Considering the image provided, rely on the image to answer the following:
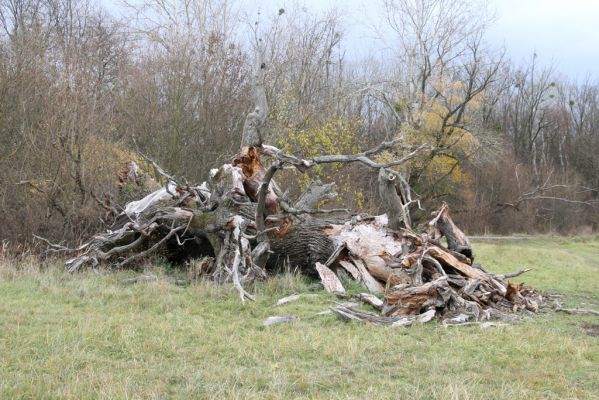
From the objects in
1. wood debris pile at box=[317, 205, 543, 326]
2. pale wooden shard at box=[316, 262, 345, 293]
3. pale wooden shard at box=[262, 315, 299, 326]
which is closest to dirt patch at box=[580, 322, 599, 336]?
wood debris pile at box=[317, 205, 543, 326]

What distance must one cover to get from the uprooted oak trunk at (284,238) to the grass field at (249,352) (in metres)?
1.16

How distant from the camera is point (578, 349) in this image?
589cm

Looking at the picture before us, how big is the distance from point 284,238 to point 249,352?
5.15m

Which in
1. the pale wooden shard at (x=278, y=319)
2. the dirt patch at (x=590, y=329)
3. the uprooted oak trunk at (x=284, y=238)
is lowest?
the dirt patch at (x=590, y=329)

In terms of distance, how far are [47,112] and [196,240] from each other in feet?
15.6

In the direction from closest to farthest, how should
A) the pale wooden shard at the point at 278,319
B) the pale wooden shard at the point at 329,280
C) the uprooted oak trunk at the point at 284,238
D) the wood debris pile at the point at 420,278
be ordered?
the pale wooden shard at the point at 278,319 → the wood debris pile at the point at 420,278 → the uprooted oak trunk at the point at 284,238 → the pale wooden shard at the point at 329,280

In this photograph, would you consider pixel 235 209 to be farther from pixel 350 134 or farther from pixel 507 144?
pixel 507 144

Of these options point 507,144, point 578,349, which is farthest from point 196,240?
point 507,144

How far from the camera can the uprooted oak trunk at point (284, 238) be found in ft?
29.8

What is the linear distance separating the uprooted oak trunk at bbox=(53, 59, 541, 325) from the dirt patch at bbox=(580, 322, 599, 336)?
92cm

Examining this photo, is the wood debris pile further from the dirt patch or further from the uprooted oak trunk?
the dirt patch

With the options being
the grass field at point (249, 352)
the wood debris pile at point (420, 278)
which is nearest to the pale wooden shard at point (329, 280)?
the wood debris pile at point (420, 278)

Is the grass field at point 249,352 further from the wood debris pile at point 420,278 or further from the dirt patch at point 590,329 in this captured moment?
the wood debris pile at point 420,278

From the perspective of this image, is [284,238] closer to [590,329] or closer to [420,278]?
[420,278]
